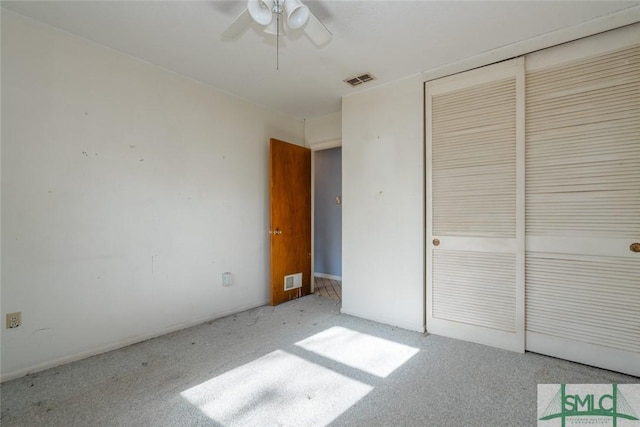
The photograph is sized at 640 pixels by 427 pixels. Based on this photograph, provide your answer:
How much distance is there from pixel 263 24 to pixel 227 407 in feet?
7.47

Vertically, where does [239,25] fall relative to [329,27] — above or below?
below

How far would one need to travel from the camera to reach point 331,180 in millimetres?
5297

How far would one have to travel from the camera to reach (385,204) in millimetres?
3035

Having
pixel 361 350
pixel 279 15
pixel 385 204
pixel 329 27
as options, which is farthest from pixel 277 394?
pixel 329 27

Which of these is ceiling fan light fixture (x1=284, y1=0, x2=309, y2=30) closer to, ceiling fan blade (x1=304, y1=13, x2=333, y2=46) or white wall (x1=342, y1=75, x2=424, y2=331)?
ceiling fan blade (x1=304, y1=13, x2=333, y2=46)

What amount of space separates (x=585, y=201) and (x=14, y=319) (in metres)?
4.18

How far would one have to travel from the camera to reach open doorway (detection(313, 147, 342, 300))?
5168 mm

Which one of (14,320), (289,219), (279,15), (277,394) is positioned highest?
(279,15)

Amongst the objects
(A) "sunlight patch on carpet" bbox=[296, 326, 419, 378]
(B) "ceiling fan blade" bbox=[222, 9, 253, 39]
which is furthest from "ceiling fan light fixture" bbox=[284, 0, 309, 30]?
(A) "sunlight patch on carpet" bbox=[296, 326, 419, 378]

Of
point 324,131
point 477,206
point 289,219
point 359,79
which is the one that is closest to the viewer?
point 477,206

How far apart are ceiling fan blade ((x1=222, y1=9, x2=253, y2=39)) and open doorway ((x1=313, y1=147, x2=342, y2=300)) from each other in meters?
3.37

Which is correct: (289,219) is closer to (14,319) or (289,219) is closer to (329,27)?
(329,27)

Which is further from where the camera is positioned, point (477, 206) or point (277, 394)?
point (477, 206)

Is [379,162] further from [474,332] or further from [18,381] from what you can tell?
[18,381]
